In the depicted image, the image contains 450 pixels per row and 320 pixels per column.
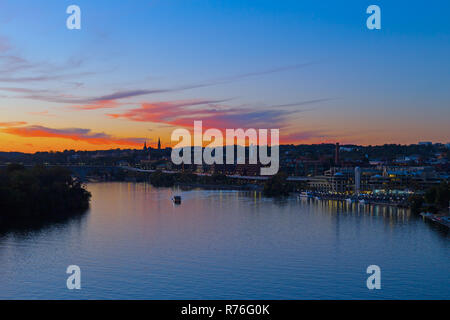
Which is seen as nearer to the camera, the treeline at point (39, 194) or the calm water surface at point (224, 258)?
the calm water surface at point (224, 258)

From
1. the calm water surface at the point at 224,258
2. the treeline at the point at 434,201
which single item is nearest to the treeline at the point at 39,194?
the calm water surface at the point at 224,258

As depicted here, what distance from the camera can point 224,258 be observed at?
11.3m

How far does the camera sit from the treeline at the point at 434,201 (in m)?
20.6

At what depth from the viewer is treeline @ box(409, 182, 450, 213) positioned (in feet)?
67.7

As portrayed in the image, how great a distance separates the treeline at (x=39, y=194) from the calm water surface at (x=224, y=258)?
5.30 feet

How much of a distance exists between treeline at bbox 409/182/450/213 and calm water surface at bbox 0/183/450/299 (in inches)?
116

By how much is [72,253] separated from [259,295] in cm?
517

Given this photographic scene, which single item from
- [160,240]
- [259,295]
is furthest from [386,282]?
[160,240]

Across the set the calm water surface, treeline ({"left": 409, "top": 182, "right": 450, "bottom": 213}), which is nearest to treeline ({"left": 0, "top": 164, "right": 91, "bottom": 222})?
the calm water surface

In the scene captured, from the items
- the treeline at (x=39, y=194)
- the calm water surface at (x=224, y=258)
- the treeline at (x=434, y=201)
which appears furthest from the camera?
the treeline at (x=434, y=201)

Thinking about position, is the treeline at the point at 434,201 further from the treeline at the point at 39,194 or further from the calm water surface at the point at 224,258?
the treeline at the point at 39,194

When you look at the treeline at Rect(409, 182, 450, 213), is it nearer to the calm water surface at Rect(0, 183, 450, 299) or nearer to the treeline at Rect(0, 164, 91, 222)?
the calm water surface at Rect(0, 183, 450, 299)

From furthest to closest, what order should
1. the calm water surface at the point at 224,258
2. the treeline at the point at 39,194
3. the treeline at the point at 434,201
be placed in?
the treeline at the point at 434,201
the treeline at the point at 39,194
the calm water surface at the point at 224,258
